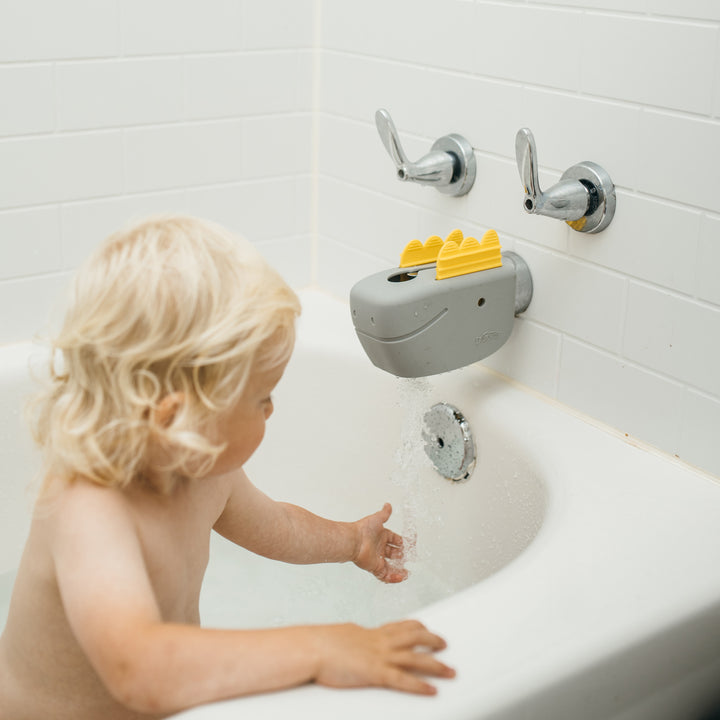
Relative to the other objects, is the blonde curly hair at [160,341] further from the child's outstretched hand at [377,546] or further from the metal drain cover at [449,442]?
the metal drain cover at [449,442]

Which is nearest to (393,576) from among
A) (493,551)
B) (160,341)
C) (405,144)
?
(493,551)

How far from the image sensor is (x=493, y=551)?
130cm

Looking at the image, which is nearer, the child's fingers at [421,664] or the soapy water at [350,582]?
the child's fingers at [421,664]

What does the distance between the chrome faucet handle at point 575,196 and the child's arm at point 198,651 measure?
19.5 inches

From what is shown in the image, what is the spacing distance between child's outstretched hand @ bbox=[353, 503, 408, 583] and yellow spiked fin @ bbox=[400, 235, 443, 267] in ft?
0.97

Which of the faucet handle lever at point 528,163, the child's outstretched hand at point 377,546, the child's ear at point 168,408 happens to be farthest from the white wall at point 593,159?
the child's ear at point 168,408

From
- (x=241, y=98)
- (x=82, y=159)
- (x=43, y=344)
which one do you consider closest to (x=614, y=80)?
(x=241, y=98)

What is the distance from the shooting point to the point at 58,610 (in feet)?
3.05

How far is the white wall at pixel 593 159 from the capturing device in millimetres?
1049

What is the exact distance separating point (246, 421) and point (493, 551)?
535 millimetres

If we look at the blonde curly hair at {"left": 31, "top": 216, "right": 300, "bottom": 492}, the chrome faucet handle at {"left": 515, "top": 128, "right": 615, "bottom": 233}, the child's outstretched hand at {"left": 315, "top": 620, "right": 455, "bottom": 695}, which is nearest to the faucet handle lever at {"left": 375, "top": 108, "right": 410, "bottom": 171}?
the chrome faucet handle at {"left": 515, "top": 128, "right": 615, "bottom": 233}

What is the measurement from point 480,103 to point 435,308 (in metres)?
0.30

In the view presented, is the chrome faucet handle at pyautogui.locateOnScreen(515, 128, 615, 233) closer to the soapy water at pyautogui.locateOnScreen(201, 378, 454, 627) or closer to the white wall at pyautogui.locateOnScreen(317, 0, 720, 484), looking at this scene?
the white wall at pyautogui.locateOnScreen(317, 0, 720, 484)

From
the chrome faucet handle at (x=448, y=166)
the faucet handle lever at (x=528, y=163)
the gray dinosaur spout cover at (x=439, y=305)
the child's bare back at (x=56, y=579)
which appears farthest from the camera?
the chrome faucet handle at (x=448, y=166)
